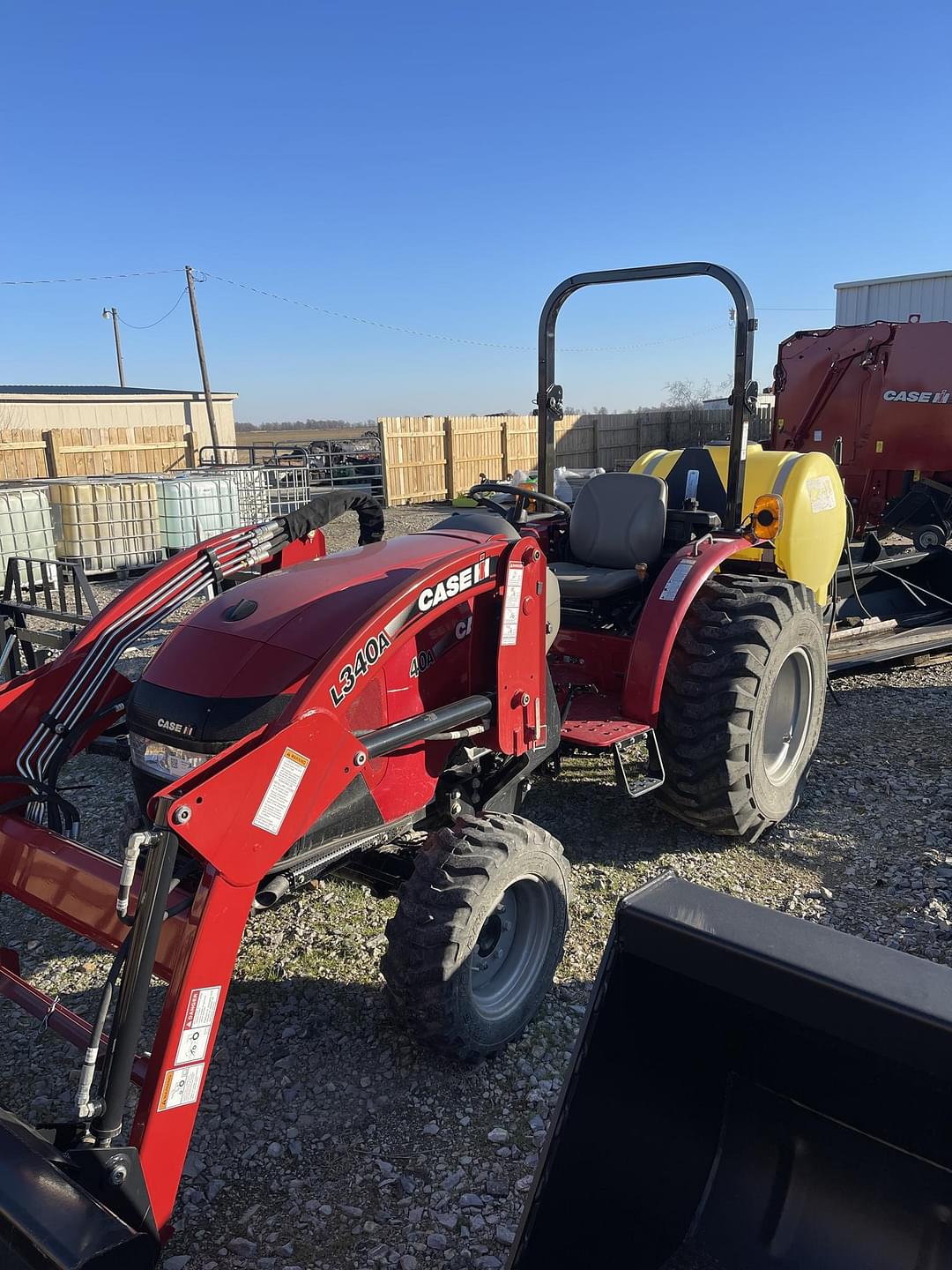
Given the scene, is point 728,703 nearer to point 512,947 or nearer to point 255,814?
point 512,947

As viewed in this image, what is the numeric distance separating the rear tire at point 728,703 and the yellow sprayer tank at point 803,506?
123 cm

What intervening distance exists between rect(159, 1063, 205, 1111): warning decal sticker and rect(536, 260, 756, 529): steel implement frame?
3.04 meters

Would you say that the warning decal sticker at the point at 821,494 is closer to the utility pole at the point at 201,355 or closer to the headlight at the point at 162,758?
the headlight at the point at 162,758

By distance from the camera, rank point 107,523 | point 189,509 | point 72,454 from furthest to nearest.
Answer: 1. point 72,454
2. point 107,523
3. point 189,509

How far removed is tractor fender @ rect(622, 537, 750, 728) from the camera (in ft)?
11.7

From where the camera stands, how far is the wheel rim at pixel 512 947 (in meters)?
2.86

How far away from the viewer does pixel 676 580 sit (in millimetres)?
3725

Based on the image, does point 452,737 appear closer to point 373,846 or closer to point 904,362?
point 373,846

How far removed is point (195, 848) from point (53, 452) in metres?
16.2

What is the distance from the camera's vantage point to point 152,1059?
6.34ft

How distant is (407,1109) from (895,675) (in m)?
4.92

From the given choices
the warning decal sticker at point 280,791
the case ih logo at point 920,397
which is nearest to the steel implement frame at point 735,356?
the warning decal sticker at point 280,791

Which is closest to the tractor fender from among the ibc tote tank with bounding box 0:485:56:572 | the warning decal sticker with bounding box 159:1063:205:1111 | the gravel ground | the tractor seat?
the tractor seat

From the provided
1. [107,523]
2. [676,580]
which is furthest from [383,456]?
[676,580]
